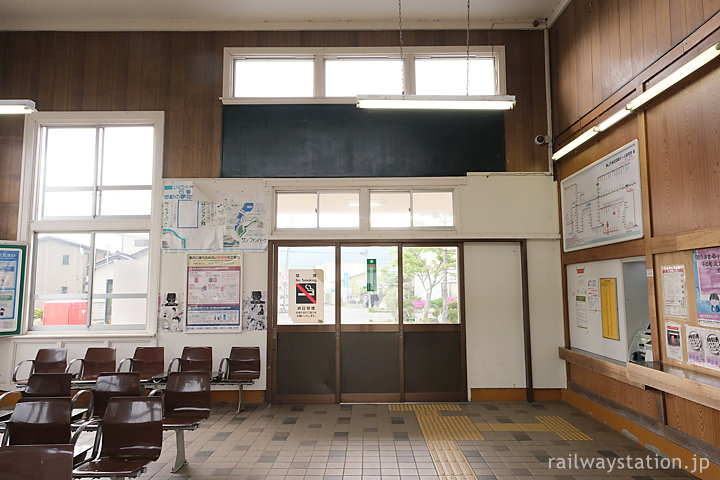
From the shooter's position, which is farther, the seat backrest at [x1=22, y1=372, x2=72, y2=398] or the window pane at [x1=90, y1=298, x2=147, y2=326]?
the window pane at [x1=90, y1=298, x2=147, y2=326]

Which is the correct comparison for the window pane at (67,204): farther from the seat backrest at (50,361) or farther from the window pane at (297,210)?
the window pane at (297,210)

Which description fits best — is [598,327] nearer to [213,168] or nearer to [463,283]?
[463,283]

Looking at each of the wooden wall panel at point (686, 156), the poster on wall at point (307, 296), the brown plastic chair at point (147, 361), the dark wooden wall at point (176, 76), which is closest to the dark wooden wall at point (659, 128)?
the wooden wall panel at point (686, 156)

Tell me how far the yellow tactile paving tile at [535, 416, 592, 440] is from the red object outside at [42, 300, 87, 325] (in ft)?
21.2

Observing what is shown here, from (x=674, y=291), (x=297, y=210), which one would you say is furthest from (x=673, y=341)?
(x=297, y=210)

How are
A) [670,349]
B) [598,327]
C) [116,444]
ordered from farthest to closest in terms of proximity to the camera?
[598,327] → [670,349] → [116,444]

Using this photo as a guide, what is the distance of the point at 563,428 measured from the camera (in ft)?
16.4

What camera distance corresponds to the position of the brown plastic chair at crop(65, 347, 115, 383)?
5961mm

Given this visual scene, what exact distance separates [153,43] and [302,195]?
327 centimetres

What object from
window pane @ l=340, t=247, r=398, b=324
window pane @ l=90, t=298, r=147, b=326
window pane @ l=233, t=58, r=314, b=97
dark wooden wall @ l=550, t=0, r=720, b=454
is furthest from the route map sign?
window pane @ l=90, t=298, r=147, b=326

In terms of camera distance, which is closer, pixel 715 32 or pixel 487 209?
pixel 715 32

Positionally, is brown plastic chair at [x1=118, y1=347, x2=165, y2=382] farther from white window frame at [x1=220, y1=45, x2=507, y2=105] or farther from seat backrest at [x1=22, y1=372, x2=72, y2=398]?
white window frame at [x1=220, y1=45, x2=507, y2=105]

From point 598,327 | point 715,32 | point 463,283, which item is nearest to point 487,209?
point 463,283

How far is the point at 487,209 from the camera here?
21.1ft
